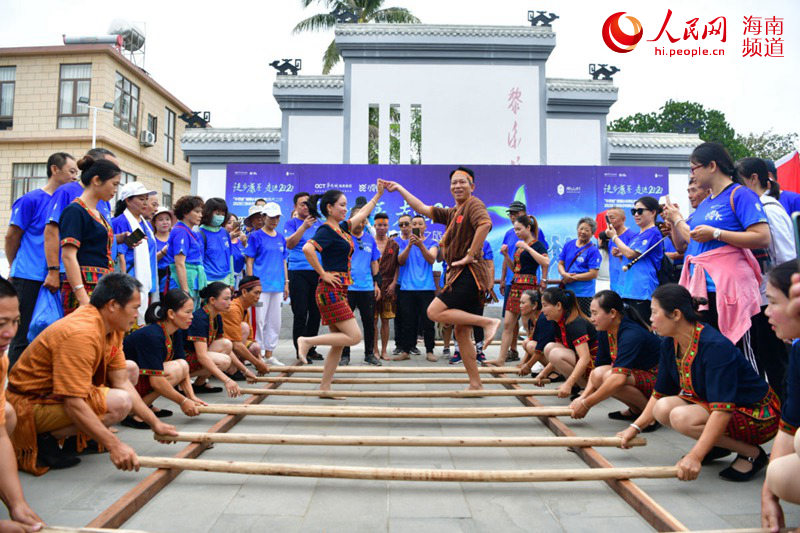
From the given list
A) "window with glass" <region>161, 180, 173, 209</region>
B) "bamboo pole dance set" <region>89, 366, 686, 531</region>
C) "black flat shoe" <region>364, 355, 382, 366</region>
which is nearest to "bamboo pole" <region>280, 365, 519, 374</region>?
"bamboo pole dance set" <region>89, 366, 686, 531</region>

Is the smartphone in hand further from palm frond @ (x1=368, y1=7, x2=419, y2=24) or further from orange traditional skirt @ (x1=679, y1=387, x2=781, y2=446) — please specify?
palm frond @ (x1=368, y1=7, x2=419, y2=24)

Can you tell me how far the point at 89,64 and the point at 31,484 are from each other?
19.5 meters

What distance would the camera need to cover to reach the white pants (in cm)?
596

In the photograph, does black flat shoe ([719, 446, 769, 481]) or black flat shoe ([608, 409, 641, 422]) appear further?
black flat shoe ([608, 409, 641, 422])

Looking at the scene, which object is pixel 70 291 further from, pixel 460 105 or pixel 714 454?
pixel 460 105

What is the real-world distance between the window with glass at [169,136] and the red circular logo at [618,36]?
61.6 feet

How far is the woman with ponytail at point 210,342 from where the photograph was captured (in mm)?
4039

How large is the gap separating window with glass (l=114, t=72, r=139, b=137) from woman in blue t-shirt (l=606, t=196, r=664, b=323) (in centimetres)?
1873

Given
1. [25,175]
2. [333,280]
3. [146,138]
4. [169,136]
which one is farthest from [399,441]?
[169,136]

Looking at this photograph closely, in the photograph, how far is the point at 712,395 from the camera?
2480mm

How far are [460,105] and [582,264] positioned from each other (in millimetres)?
7306

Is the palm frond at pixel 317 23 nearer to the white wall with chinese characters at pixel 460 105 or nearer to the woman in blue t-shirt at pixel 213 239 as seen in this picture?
the white wall with chinese characters at pixel 460 105

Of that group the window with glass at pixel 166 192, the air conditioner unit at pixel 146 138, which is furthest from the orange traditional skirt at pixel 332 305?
the window with glass at pixel 166 192

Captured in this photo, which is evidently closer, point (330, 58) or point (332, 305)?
point (332, 305)
